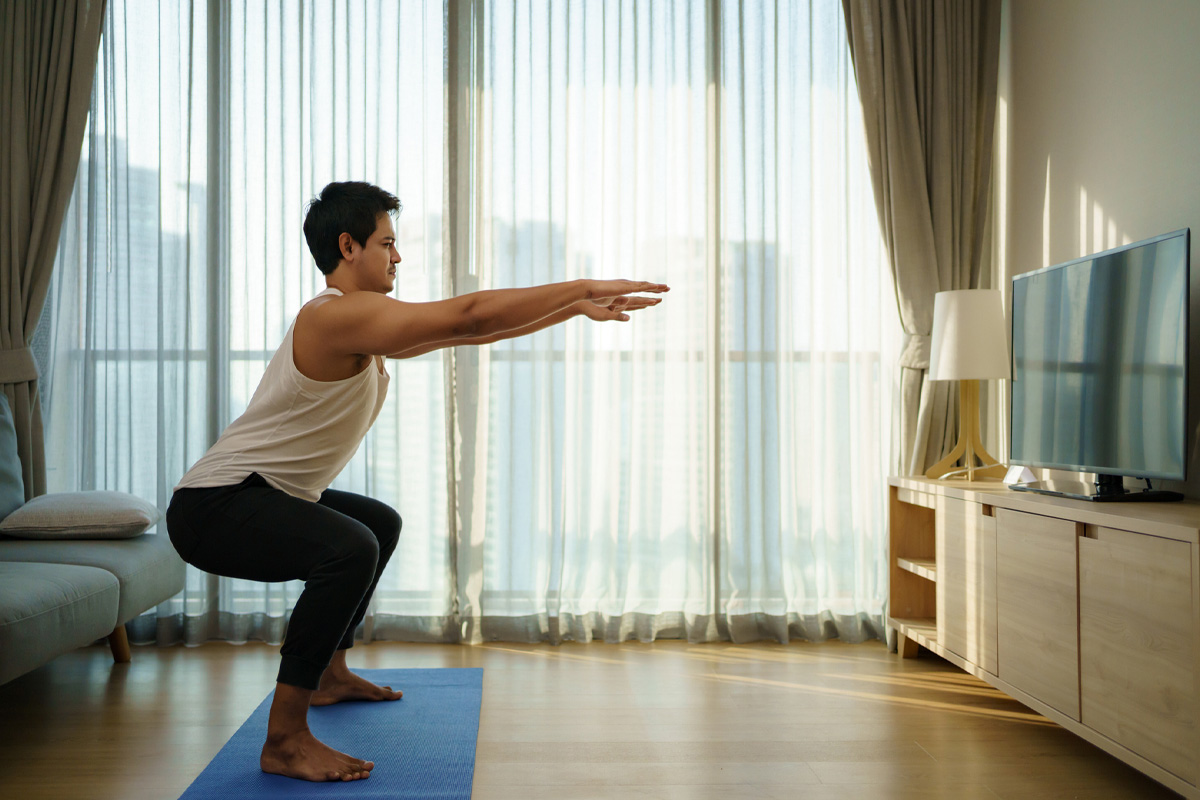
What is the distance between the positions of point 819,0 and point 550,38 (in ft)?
3.33

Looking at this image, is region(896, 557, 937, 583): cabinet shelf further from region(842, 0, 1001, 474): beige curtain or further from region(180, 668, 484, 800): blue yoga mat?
region(180, 668, 484, 800): blue yoga mat

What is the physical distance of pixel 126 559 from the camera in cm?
252

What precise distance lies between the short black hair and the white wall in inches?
79.6

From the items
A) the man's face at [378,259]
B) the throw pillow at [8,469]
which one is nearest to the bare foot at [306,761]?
the man's face at [378,259]

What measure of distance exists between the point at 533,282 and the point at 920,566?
1653mm

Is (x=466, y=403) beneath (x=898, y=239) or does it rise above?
beneath

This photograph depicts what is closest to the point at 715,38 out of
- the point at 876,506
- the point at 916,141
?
the point at 916,141

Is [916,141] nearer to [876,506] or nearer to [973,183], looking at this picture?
[973,183]

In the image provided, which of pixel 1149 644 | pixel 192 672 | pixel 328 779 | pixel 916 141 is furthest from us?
pixel 916 141

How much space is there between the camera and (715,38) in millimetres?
3191

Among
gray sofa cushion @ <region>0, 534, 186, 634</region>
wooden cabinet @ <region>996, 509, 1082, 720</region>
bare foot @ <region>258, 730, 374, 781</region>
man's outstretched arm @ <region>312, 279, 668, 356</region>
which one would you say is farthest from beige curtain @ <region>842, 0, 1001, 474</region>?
gray sofa cushion @ <region>0, 534, 186, 634</region>

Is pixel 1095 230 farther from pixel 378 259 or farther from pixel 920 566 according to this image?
pixel 378 259

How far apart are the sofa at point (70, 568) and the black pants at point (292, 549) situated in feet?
1.37

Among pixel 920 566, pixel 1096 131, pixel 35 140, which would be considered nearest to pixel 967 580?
pixel 920 566
